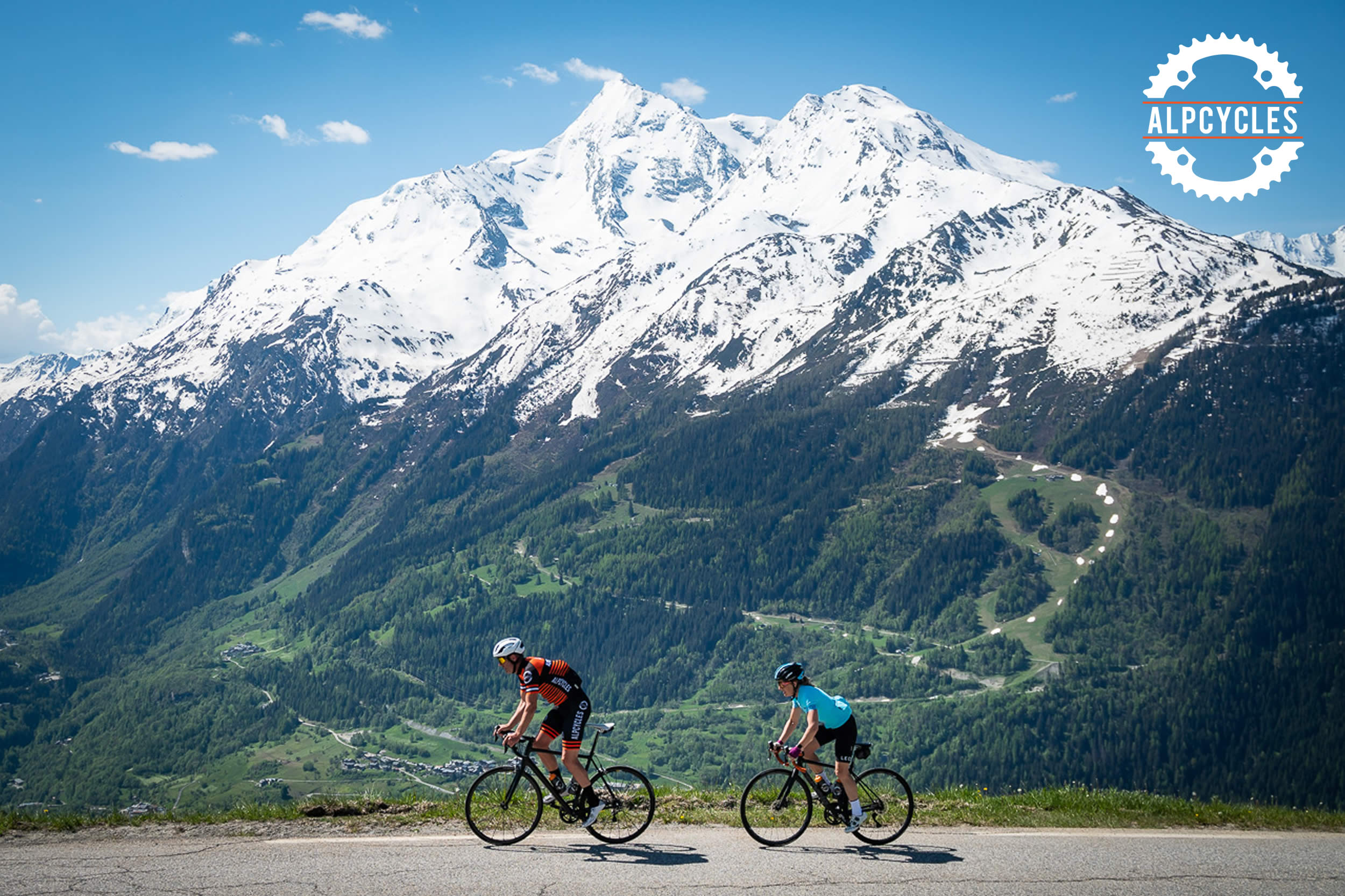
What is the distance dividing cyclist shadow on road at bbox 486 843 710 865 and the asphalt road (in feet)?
0.16

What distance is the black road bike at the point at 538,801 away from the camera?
23.2 m

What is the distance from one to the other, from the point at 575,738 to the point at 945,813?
11280 millimetres

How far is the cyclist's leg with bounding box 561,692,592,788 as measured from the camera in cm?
2280

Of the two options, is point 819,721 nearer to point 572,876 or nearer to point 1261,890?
point 572,876

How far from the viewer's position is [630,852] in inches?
879

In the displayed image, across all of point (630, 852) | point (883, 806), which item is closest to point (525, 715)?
point (630, 852)

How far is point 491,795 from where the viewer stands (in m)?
24.3

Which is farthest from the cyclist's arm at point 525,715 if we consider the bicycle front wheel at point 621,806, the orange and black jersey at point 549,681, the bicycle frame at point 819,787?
the bicycle frame at point 819,787

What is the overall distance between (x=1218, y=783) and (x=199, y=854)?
210338 millimetres

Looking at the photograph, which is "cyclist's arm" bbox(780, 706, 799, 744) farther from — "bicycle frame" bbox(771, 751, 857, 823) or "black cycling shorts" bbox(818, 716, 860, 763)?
"black cycling shorts" bbox(818, 716, 860, 763)

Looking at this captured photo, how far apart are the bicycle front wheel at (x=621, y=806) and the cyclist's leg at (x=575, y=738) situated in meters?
0.51

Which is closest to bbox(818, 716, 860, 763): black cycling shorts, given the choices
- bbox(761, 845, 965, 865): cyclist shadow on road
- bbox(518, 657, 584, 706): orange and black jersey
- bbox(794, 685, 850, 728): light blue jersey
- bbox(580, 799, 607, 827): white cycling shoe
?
bbox(794, 685, 850, 728): light blue jersey

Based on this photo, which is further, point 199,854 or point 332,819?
point 332,819

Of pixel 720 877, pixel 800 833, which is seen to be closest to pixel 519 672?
pixel 720 877
